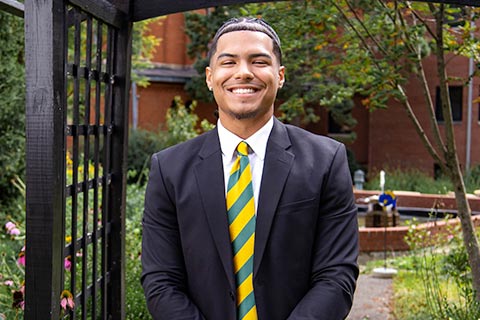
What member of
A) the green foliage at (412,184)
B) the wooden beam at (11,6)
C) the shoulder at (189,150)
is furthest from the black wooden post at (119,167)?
the green foliage at (412,184)

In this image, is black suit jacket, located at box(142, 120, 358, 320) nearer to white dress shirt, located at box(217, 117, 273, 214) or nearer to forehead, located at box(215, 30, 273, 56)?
white dress shirt, located at box(217, 117, 273, 214)

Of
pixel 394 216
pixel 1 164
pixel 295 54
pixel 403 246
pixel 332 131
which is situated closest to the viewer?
pixel 295 54

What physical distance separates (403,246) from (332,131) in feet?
47.2

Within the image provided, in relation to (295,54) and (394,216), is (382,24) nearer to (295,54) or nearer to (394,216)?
(295,54)

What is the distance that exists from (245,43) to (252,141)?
330 mm

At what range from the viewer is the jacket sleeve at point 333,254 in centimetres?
232

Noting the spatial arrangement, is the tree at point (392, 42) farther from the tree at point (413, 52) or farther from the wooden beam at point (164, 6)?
the wooden beam at point (164, 6)

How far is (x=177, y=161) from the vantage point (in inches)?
98.5

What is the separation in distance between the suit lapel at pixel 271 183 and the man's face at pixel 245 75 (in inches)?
4.8

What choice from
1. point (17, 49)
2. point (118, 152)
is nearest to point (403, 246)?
point (17, 49)

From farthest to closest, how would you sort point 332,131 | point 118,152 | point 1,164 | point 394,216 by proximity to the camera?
point 332,131
point 394,216
point 1,164
point 118,152

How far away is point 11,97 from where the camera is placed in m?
7.91

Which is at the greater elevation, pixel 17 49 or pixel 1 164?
pixel 17 49

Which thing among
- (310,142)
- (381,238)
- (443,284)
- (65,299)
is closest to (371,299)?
(443,284)
